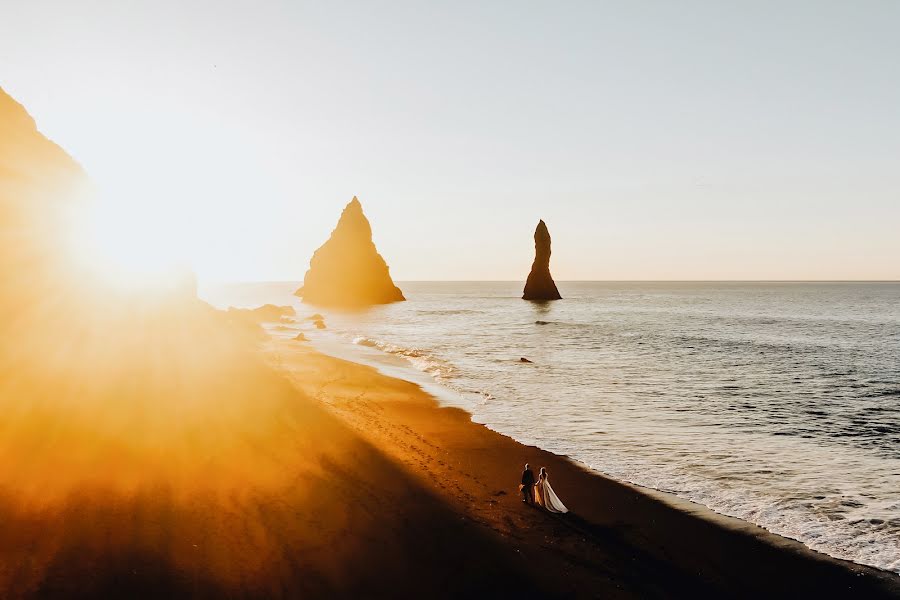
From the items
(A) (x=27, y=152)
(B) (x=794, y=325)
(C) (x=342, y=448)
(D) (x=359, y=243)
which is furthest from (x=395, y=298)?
(C) (x=342, y=448)

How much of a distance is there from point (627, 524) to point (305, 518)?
8.15m

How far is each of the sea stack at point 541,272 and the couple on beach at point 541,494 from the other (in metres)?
137

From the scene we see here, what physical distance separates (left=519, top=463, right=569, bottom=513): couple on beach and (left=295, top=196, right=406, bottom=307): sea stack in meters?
151

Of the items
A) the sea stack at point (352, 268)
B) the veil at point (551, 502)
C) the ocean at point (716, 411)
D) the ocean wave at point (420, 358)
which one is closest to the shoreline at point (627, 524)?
the veil at point (551, 502)

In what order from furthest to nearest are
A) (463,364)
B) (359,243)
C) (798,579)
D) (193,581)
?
(359,243)
(463,364)
(798,579)
(193,581)

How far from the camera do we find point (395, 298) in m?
174

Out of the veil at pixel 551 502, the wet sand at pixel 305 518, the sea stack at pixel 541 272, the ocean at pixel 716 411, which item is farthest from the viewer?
the sea stack at pixel 541 272

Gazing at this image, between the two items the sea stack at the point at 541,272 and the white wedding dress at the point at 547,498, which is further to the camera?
the sea stack at the point at 541,272

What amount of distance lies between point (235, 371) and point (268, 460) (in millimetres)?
13894

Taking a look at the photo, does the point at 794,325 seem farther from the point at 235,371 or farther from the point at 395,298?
the point at 395,298

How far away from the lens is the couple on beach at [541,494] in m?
14.3

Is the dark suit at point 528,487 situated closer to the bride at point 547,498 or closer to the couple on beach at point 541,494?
the couple on beach at point 541,494

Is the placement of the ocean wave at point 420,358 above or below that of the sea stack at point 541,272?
below

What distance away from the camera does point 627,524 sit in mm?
13867
